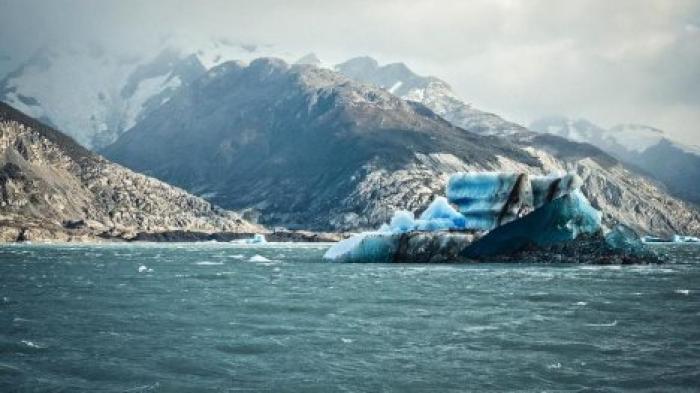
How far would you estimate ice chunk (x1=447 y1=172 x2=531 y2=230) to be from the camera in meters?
111

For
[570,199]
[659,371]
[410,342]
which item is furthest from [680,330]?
[570,199]

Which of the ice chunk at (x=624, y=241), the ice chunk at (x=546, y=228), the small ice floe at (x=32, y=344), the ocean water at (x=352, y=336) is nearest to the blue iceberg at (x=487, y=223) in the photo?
the ice chunk at (x=546, y=228)

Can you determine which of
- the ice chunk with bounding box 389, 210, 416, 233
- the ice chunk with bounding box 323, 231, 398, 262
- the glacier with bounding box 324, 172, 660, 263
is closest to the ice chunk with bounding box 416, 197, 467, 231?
the glacier with bounding box 324, 172, 660, 263

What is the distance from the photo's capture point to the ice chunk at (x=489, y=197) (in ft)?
363

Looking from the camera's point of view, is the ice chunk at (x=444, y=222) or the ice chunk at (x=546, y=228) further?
the ice chunk at (x=444, y=222)

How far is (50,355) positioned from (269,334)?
11110mm

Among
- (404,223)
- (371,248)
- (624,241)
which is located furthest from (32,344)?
(404,223)

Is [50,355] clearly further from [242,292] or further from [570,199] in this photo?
[570,199]

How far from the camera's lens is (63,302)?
181 feet

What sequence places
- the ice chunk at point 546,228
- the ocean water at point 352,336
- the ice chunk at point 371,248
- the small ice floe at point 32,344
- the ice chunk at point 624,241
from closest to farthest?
the ocean water at point 352,336 < the small ice floe at point 32,344 < the ice chunk at point 546,228 < the ice chunk at point 624,241 < the ice chunk at point 371,248

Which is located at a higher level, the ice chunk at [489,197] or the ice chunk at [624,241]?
the ice chunk at [489,197]

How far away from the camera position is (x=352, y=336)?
129 feet

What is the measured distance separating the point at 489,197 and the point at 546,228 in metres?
13.8

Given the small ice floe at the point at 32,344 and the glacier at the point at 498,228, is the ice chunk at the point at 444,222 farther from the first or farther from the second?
the small ice floe at the point at 32,344
